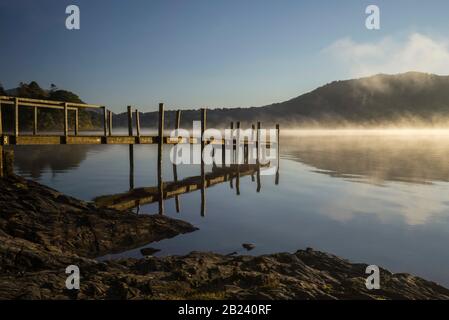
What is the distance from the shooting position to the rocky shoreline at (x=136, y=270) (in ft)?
20.1

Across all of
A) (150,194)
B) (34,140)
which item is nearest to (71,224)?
(34,140)

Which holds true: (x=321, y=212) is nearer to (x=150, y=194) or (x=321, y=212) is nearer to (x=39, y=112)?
(x=150, y=194)

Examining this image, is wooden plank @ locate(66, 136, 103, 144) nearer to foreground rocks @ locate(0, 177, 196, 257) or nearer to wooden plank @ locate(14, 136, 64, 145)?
wooden plank @ locate(14, 136, 64, 145)

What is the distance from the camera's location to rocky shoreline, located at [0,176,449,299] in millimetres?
6141

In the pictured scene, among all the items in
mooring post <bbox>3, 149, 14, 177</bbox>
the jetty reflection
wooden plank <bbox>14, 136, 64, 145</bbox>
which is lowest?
the jetty reflection

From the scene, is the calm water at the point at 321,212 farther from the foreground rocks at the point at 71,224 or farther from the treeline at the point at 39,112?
the treeline at the point at 39,112

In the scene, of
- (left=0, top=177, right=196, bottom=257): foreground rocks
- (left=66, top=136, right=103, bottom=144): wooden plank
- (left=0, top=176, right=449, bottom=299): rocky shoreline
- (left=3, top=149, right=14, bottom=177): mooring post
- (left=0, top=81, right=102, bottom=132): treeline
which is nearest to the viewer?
(left=0, top=176, right=449, bottom=299): rocky shoreline

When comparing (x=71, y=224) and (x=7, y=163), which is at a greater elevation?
(x=7, y=163)

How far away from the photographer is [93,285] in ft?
20.1

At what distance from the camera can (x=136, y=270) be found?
755 cm

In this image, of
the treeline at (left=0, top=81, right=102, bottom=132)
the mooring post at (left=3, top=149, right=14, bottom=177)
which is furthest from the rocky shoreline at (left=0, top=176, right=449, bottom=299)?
the treeline at (left=0, top=81, right=102, bottom=132)

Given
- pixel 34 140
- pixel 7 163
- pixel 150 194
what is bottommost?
pixel 150 194

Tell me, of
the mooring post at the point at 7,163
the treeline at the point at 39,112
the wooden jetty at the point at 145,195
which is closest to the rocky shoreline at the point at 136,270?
the mooring post at the point at 7,163
